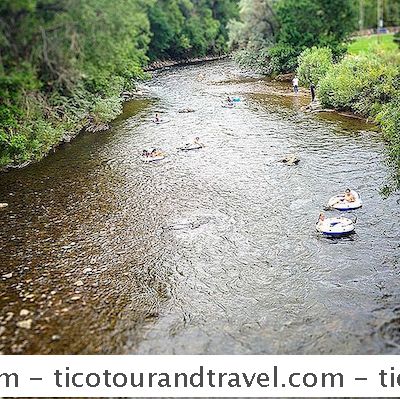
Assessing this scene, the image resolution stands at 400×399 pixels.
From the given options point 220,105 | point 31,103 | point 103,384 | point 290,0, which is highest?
point 290,0

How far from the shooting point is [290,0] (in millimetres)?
59625

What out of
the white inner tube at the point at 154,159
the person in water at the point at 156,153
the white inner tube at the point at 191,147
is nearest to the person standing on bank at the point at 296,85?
the white inner tube at the point at 191,147

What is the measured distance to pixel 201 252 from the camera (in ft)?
62.1

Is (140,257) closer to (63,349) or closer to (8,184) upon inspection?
(63,349)

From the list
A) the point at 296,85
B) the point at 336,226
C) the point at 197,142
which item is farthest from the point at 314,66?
the point at 336,226

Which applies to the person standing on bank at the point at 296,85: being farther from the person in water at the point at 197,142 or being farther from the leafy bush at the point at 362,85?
the person in water at the point at 197,142

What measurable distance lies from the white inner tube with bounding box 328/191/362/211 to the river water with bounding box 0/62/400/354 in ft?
1.29

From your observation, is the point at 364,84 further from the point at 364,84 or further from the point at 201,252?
the point at 201,252

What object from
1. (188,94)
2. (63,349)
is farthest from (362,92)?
(63,349)

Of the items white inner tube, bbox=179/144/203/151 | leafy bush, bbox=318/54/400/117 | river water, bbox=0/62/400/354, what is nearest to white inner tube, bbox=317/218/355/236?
river water, bbox=0/62/400/354

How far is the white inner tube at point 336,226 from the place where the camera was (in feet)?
63.8

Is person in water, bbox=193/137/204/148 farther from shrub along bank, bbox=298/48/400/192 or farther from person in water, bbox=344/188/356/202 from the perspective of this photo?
person in water, bbox=344/188/356/202

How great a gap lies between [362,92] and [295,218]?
2055 cm

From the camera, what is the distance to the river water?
555 inches
